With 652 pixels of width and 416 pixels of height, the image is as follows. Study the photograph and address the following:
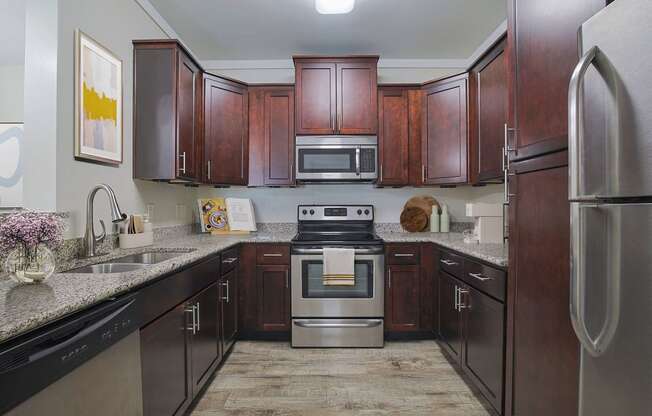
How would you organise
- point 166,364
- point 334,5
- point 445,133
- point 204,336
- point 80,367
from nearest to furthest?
point 80,367, point 166,364, point 204,336, point 334,5, point 445,133

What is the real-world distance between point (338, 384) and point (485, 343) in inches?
38.1

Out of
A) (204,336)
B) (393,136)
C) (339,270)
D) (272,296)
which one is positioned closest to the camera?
(204,336)

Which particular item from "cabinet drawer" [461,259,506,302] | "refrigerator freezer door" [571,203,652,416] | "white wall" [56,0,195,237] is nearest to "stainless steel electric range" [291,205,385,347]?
"cabinet drawer" [461,259,506,302]

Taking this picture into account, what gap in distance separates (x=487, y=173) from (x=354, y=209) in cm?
134

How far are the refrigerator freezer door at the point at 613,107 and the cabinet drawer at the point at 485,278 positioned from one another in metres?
0.93

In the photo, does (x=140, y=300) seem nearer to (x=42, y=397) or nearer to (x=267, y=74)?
(x=42, y=397)

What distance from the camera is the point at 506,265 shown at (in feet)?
5.32

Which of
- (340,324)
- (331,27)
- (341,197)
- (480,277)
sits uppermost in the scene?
(331,27)

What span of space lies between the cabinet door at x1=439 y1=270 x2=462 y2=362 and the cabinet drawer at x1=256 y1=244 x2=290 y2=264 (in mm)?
1286

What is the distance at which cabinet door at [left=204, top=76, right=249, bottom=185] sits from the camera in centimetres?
289

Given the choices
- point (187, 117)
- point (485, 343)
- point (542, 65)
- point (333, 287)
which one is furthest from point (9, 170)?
point (485, 343)

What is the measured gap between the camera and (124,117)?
222cm

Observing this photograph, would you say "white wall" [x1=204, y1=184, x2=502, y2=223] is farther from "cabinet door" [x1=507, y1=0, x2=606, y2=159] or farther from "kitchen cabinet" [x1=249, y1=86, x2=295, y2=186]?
"cabinet door" [x1=507, y1=0, x2=606, y2=159]

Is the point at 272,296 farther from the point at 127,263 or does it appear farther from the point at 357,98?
→ the point at 357,98
